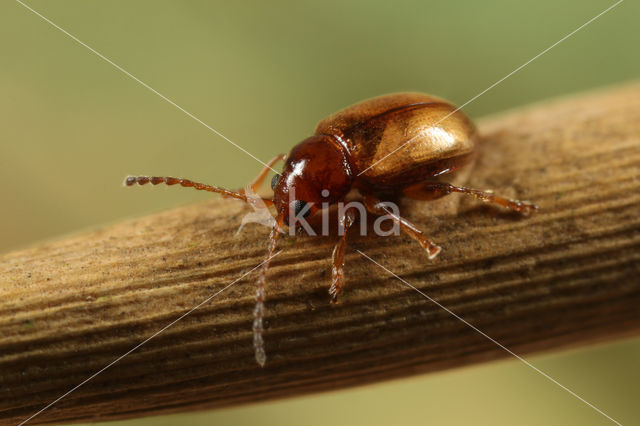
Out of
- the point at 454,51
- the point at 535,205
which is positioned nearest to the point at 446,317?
the point at 535,205

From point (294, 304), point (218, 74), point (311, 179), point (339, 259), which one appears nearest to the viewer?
point (294, 304)

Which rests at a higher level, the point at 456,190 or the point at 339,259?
the point at 456,190

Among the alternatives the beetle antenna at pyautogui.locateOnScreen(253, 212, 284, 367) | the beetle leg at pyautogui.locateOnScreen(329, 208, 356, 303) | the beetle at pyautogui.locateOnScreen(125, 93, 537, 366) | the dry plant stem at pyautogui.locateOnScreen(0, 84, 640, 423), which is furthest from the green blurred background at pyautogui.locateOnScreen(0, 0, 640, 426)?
the beetle antenna at pyautogui.locateOnScreen(253, 212, 284, 367)

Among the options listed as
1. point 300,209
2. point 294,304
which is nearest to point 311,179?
point 300,209

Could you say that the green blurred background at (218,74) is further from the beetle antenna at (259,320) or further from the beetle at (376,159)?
the beetle antenna at (259,320)

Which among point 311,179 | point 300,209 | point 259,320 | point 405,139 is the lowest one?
point 259,320

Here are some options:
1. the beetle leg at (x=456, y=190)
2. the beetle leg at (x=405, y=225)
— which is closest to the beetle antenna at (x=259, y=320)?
the beetle leg at (x=405, y=225)

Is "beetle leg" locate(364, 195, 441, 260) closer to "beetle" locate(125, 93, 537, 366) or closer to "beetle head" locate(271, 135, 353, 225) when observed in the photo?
"beetle" locate(125, 93, 537, 366)

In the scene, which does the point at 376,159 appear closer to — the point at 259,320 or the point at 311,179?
the point at 311,179

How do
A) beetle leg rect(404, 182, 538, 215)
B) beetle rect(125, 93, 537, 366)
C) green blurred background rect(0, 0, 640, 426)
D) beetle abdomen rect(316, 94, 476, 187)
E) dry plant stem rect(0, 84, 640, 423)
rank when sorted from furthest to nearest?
green blurred background rect(0, 0, 640, 426) < beetle abdomen rect(316, 94, 476, 187) < beetle rect(125, 93, 537, 366) < beetle leg rect(404, 182, 538, 215) < dry plant stem rect(0, 84, 640, 423)
